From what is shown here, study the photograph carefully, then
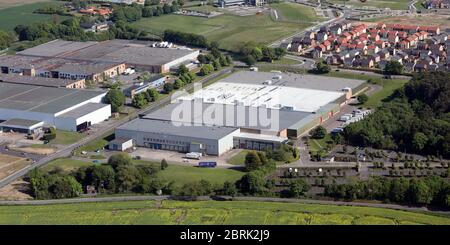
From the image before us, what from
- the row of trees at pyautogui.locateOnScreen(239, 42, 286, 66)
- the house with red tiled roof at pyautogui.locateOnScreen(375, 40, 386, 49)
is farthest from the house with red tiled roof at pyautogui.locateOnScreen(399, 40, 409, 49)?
the row of trees at pyautogui.locateOnScreen(239, 42, 286, 66)

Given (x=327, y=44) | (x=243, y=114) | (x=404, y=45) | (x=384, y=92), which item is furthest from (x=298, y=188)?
(x=404, y=45)

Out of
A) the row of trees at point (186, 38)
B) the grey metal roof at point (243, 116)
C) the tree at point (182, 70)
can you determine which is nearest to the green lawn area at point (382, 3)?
the row of trees at point (186, 38)

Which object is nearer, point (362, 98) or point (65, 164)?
point (65, 164)

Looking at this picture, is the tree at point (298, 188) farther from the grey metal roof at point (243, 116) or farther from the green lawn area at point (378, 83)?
the green lawn area at point (378, 83)

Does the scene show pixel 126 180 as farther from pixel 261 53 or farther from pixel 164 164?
pixel 261 53
